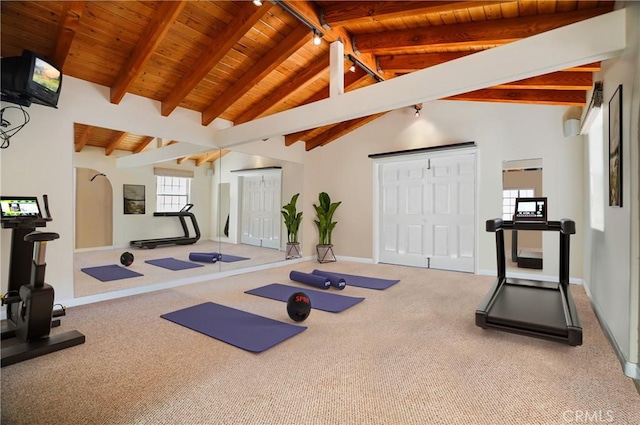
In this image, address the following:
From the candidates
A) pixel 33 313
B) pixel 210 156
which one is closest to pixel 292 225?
pixel 210 156

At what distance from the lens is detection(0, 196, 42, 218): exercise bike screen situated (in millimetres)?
2877

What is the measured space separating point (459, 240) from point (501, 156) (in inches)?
65.2

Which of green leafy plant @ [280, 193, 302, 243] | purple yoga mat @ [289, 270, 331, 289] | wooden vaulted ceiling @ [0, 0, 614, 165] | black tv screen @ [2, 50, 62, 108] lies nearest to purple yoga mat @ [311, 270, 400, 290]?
purple yoga mat @ [289, 270, 331, 289]

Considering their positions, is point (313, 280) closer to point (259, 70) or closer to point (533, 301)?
point (533, 301)

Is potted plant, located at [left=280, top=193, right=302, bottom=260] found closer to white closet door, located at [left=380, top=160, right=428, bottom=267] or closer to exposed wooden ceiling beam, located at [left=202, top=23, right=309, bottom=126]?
white closet door, located at [left=380, top=160, right=428, bottom=267]

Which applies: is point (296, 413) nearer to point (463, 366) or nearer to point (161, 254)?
point (463, 366)

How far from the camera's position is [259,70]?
14.8 feet

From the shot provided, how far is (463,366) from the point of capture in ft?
7.95

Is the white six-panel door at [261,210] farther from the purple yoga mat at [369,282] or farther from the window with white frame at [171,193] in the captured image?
the purple yoga mat at [369,282]

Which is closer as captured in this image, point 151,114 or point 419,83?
point 419,83

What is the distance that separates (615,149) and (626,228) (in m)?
0.68

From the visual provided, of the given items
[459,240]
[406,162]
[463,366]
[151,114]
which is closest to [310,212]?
[406,162]

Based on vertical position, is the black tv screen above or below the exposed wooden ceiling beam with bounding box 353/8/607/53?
below

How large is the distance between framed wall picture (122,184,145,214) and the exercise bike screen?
5.47ft
